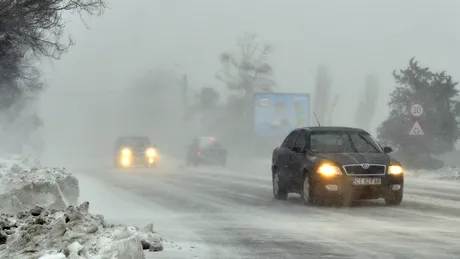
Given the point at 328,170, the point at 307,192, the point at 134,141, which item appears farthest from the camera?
the point at 134,141

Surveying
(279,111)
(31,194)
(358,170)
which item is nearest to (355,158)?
(358,170)

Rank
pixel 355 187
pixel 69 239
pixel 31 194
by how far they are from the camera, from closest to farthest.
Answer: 1. pixel 69 239
2. pixel 31 194
3. pixel 355 187

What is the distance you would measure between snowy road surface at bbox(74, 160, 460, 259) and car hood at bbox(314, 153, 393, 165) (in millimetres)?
852

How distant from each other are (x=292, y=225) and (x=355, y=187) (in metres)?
2.92

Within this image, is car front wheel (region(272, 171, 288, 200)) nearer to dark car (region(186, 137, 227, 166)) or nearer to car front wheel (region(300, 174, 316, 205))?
car front wheel (region(300, 174, 316, 205))

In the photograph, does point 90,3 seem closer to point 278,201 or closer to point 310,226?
point 278,201

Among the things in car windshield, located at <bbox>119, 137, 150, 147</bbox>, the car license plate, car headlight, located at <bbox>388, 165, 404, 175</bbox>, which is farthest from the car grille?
car windshield, located at <bbox>119, 137, 150, 147</bbox>

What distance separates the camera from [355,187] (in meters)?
12.6

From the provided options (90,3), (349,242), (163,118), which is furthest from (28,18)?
(163,118)

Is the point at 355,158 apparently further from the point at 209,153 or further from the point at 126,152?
the point at 209,153

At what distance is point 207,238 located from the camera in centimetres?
872

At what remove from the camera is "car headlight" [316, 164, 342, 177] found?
1270cm

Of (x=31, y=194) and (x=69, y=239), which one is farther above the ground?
(x=69, y=239)

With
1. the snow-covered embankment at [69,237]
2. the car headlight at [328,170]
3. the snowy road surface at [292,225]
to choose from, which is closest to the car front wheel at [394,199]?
the snowy road surface at [292,225]
